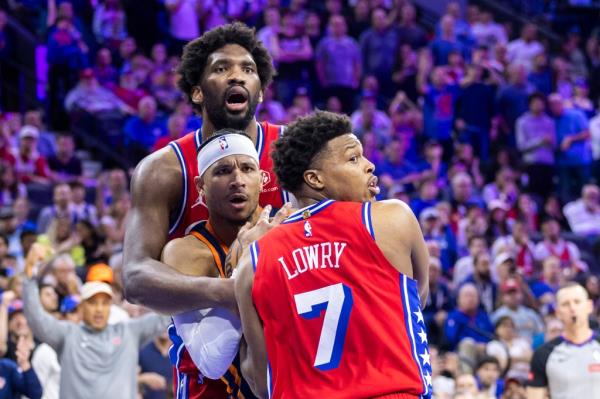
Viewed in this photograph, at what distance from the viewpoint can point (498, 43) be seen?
1830 cm

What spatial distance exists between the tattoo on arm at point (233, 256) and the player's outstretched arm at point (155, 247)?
142 millimetres

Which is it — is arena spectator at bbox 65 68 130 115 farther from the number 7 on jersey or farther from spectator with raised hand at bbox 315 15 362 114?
the number 7 on jersey

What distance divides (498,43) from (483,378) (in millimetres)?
8796

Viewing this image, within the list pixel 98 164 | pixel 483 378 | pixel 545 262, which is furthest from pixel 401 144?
pixel 483 378

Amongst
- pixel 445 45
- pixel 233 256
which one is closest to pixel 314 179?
pixel 233 256

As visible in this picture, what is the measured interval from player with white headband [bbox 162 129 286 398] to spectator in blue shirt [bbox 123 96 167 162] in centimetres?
965

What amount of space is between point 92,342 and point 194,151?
4.53m

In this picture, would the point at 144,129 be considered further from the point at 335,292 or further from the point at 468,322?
the point at 335,292

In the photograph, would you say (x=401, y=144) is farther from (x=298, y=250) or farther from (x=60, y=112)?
(x=298, y=250)

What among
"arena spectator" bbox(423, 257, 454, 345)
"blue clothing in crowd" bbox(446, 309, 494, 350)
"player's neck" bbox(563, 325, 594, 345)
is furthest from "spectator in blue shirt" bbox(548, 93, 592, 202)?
"player's neck" bbox(563, 325, 594, 345)

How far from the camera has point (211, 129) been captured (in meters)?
5.36

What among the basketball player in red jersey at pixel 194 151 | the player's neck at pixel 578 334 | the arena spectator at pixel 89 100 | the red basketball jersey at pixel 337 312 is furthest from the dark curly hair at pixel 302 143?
the arena spectator at pixel 89 100

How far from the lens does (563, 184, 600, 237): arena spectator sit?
15.7 metres

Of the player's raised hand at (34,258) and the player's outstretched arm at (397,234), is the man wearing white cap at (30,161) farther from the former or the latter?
the player's outstretched arm at (397,234)
